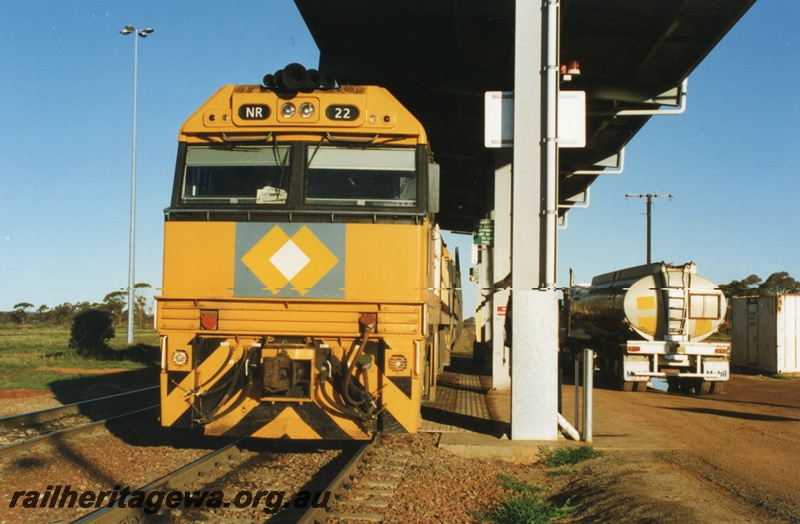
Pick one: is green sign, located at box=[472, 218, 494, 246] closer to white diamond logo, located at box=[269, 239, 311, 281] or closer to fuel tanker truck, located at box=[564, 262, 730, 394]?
fuel tanker truck, located at box=[564, 262, 730, 394]

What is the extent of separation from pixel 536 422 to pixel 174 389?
4.25 meters

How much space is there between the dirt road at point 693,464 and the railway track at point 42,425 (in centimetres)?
630

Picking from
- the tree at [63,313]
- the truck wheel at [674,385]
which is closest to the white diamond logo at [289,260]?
the truck wheel at [674,385]

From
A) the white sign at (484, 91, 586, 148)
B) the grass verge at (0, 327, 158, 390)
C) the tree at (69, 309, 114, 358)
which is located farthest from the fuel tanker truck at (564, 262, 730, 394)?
the tree at (69, 309, 114, 358)

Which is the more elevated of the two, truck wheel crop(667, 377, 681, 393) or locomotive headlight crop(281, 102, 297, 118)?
locomotive headlight crop(281, 102, 297, 118)

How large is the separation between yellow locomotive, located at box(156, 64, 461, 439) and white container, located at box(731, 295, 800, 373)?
1885 cm

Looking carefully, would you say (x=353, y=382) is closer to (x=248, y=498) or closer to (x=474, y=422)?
(x=248, y=498)

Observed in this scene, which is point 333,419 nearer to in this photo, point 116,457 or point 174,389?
point 174,389

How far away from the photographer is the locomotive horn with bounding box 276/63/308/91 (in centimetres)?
823

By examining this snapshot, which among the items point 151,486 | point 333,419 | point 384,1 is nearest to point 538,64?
point 384,1

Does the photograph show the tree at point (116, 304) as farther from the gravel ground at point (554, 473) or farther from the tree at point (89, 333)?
the gravel ground at point (554, 473)

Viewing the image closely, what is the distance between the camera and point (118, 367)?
73.6 ft

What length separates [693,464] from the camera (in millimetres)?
8398

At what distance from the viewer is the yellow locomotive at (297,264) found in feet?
25.5
